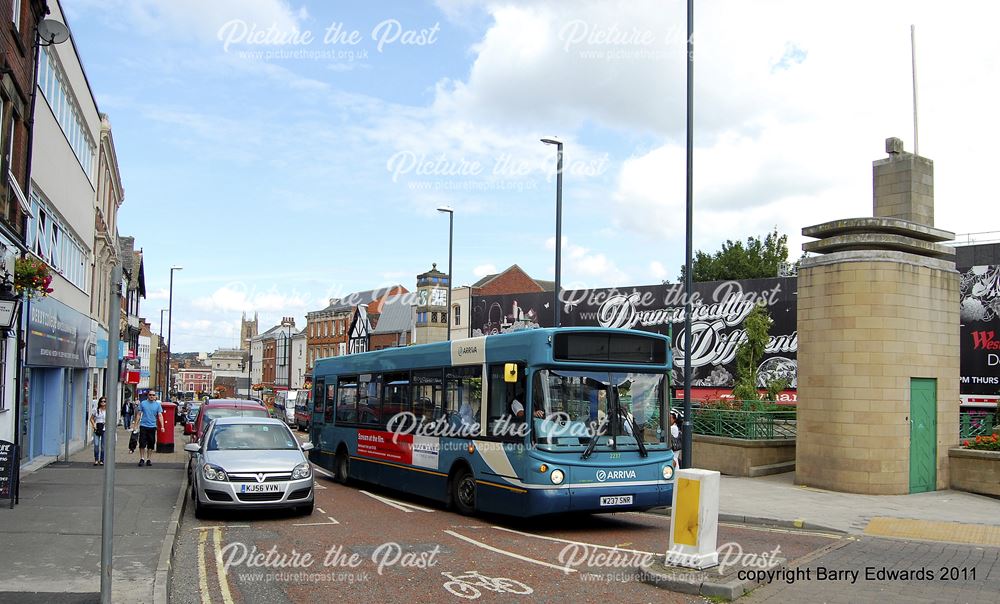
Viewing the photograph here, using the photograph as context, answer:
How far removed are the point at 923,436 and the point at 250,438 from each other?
12679 millimetres

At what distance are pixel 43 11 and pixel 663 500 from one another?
50.6 feet

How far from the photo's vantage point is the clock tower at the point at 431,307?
229 feet

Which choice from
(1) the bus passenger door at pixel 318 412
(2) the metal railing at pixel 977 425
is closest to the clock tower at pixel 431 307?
(1) the bus passenger door at pixel 318 412

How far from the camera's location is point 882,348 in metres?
16.0

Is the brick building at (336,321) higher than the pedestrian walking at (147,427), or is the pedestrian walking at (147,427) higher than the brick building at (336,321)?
the brick building at (336,321)

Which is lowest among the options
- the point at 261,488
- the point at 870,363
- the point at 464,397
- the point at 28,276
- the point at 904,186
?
the point at 261,488

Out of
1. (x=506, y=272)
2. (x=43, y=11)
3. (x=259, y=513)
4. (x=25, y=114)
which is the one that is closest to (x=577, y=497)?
(x=259, y=513)

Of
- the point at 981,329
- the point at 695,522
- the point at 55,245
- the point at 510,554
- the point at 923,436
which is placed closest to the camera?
the point at 695,522

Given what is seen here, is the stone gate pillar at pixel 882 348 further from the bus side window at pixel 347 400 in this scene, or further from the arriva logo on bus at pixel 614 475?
the bus side window at pixel 347 400

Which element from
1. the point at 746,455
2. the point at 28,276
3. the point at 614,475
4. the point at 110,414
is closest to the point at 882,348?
the point at 746,455

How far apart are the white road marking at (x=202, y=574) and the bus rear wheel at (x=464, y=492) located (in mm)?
3813

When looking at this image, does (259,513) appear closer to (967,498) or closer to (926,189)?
(967,498)

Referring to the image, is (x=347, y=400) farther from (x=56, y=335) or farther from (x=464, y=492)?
(x=56, y=335)

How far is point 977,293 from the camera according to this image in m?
32.2
